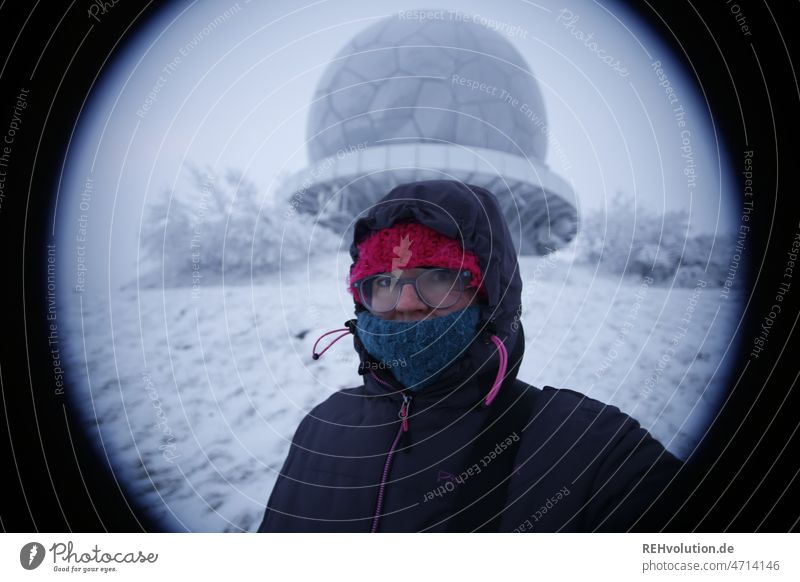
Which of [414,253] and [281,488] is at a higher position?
[414,253]

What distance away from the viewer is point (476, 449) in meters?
0.89

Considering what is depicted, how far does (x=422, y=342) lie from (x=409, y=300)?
88 mm

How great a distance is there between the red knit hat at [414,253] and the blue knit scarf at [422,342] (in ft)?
0.30

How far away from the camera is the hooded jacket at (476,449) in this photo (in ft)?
2.70

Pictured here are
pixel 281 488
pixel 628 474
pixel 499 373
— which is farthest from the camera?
pixel 281 488

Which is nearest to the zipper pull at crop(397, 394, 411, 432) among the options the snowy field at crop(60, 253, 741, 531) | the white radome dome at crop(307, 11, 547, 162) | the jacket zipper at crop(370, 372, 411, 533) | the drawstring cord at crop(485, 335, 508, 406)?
the jacket zipper at crop(370, 372, 411, 533)

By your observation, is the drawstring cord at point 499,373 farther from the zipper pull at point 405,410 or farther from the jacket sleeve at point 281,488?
the jacket sleeve at point 281,488

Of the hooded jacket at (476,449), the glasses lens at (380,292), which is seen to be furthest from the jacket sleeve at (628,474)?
the glasses lens at (380,292)

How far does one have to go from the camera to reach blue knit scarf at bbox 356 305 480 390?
3.03ft

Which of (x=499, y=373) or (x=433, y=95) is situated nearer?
(x=499, y=373)

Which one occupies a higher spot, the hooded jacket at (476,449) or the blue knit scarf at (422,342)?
the blue knit scarf at (422,342)

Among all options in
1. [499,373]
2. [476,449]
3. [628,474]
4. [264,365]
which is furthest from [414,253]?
[264,365]

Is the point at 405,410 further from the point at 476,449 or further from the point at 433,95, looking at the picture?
the point at 433,95
